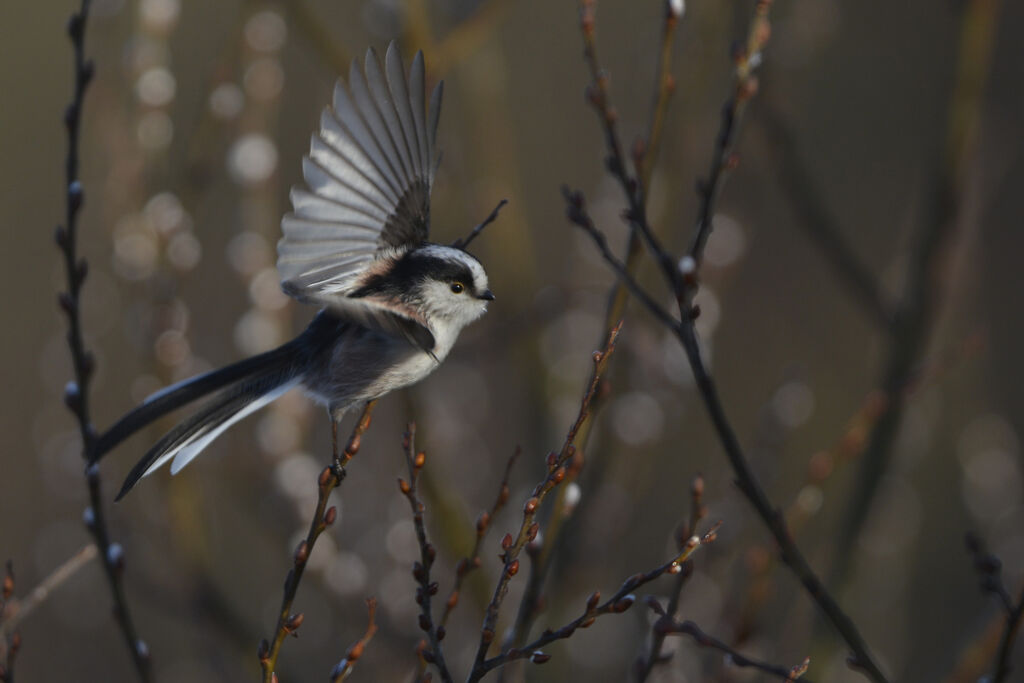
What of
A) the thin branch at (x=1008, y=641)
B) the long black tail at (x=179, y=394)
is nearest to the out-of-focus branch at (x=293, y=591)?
the long black tail at (x=179, y=394)

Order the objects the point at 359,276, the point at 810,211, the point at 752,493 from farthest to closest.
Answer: the point at 810,211, the point at 359,276, the point at 752,493

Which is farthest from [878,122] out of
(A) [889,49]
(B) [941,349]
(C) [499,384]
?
(B) [941,349]

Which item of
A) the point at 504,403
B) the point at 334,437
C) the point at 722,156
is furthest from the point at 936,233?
the point at 504,403

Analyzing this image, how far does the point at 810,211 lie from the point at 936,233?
0.91ft

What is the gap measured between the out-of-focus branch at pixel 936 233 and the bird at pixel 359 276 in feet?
2.98

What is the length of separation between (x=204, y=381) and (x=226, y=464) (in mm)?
1035

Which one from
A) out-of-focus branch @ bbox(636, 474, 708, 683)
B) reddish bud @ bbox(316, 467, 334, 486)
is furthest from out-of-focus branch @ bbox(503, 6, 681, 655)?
reddish bud @ bbox(316, 467, 334, 486)

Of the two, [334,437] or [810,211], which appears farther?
[810,211]

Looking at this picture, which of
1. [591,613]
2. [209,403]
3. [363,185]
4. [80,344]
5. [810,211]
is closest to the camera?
[591,613]

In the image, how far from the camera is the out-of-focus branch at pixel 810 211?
6.54 ft

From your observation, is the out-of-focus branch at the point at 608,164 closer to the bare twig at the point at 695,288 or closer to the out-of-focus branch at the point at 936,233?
the bare twig at the point at 695,288

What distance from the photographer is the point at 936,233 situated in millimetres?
2121

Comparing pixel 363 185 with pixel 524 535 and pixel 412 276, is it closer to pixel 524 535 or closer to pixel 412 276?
pixel 412 276

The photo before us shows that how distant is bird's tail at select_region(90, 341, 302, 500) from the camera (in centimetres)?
161
